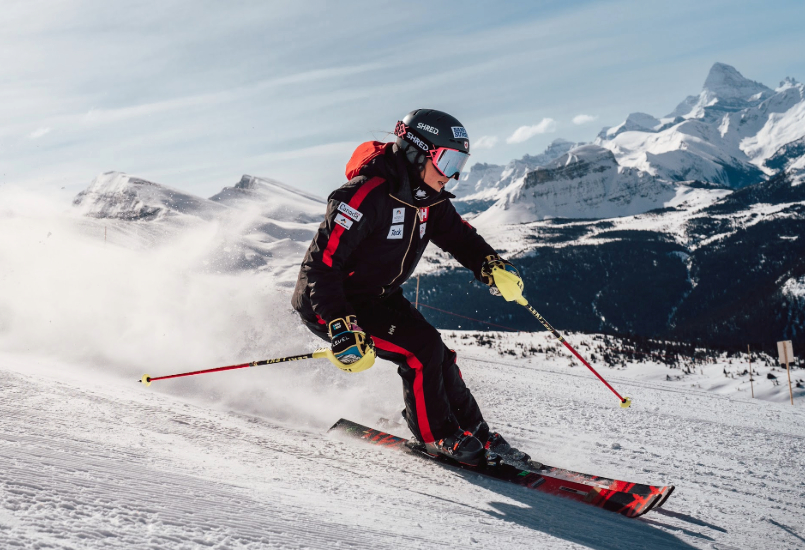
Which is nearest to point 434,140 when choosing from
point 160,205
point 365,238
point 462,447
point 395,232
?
point 395,232

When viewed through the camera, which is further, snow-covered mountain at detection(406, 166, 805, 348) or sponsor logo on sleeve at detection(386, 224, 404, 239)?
snow-covered mountain at detection(406, 166, 805, 348)

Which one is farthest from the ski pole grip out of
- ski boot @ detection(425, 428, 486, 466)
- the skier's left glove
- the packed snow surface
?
the packed snow surface

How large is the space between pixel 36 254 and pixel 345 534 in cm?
812

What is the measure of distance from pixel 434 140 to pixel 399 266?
976 mm

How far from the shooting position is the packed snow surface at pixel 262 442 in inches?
82.7

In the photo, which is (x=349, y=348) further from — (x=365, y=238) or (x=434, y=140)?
(x=434, y=140)

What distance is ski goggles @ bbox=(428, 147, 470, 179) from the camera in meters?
4.07

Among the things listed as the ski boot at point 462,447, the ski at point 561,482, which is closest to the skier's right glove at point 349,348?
the ski boot at point 462,447

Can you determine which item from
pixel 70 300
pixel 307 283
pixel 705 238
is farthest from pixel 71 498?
pixel 705 238

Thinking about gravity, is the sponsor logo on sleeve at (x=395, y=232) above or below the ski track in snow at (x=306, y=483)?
above

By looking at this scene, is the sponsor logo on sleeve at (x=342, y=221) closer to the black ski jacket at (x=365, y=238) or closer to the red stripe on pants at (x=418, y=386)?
the black ski jacket at (x=365, y=238)

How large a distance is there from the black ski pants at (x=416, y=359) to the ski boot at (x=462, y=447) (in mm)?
49

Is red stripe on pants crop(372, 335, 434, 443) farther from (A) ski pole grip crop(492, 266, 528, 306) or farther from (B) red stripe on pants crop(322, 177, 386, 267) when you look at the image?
(A) ski pole grip crop(492, 266, 528, 306)

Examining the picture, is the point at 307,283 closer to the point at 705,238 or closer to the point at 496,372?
the point at 496,372
